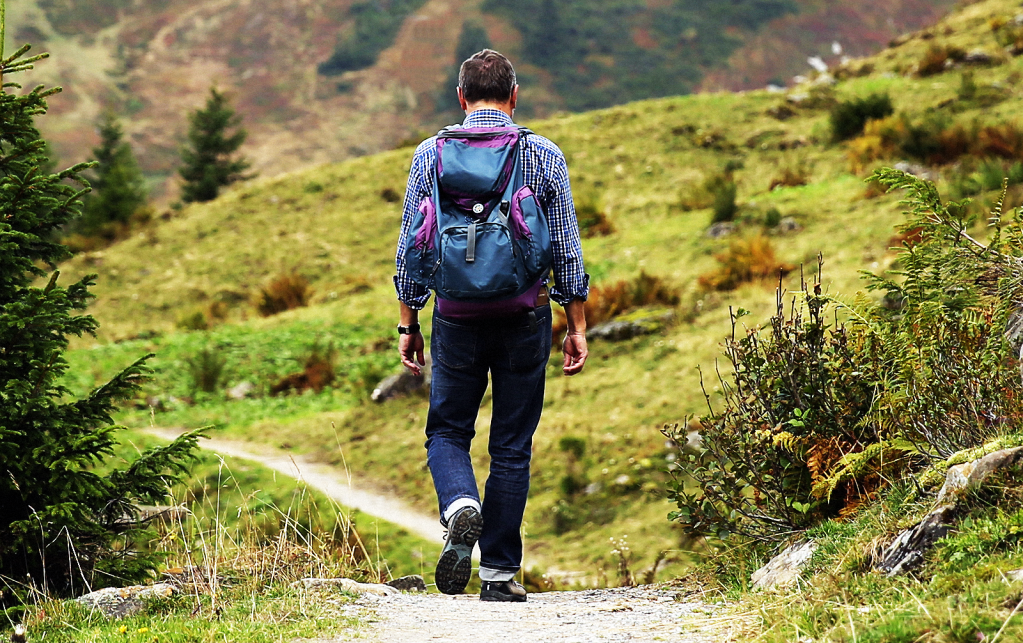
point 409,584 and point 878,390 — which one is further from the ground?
point 878,390

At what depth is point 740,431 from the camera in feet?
12.6

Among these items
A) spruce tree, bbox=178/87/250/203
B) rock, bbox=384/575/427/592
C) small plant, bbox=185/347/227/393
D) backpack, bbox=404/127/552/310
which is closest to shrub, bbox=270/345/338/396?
small plant, bbox=185/347/227/393

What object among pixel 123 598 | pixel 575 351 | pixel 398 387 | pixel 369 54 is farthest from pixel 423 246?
pixel 369 54

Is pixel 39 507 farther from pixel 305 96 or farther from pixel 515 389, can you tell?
pixel 305 96

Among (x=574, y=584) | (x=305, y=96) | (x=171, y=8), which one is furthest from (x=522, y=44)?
(x=574, y=584)

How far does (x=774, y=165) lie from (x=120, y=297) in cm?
1367

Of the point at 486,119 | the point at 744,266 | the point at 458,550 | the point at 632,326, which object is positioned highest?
the point at 486,119

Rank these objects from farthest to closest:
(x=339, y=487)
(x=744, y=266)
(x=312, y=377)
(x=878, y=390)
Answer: (x=312, y=377)
(x=744, y=266)
(x=339, y=487)
(x=878, y=390)

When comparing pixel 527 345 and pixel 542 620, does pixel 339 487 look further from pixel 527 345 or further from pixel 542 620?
pixel 542 620

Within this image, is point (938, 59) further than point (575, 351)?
Yes

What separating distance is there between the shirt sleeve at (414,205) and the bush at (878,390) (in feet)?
4.06

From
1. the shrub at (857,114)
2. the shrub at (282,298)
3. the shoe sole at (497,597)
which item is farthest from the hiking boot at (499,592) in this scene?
the shrub at (282,298)

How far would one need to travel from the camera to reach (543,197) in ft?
11.1

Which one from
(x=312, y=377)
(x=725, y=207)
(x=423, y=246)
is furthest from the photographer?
(x=725, y=207)
